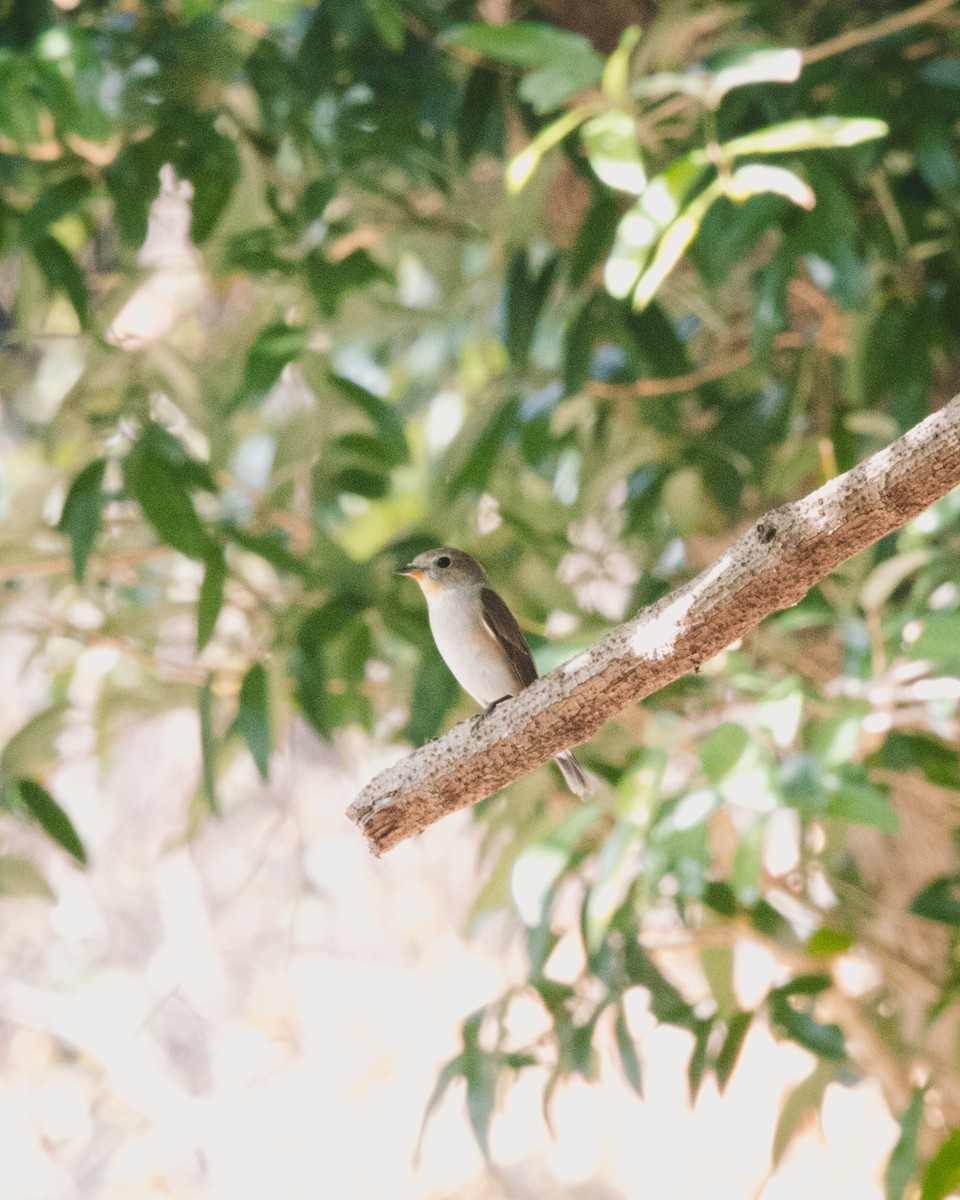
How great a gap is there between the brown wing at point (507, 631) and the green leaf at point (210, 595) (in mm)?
549

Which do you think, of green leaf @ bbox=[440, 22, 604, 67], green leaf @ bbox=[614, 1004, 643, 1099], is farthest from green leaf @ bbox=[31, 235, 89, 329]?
green leaf @ bbox=[614, 1004, 643, 1099]

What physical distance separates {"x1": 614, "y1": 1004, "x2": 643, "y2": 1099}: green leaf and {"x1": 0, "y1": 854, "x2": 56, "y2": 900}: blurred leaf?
1272mm

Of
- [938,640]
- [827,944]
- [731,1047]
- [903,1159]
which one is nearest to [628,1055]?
[731,1047]

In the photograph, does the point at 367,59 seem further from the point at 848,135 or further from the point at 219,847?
the point at 219,847

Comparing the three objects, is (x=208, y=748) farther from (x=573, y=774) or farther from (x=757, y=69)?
(x=757, y=69)

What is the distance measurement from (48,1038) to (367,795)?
6.68 m

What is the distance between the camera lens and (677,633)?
61.6 inches

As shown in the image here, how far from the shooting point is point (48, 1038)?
7746mm

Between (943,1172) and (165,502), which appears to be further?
(165,502)

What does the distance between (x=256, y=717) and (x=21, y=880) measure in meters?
0.75

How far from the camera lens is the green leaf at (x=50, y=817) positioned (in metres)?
2.93

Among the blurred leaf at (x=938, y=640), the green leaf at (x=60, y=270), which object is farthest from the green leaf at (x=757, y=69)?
the green leaf at (x=60, y=270)

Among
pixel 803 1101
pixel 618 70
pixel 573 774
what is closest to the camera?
pixel 618 70

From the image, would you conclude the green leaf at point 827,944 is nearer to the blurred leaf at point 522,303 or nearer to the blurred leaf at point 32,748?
the blurred leaf at point 522,303
